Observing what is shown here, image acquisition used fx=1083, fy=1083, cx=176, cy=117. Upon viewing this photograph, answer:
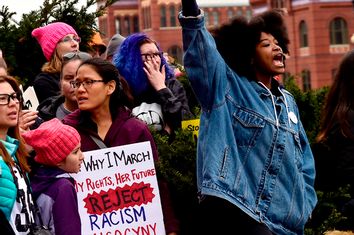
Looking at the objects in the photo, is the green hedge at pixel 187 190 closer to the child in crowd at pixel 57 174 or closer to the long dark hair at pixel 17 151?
the child in crowd at pixel 57 174

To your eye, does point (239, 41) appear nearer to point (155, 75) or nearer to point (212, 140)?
point (212, 140)

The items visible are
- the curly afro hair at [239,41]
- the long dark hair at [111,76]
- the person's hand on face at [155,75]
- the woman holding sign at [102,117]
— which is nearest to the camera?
the curly afro hair at [239,41]

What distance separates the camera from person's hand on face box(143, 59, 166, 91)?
752 centimetres

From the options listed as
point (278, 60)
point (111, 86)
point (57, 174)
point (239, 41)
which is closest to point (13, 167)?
point (57, 174)

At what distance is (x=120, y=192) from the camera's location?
6.53 m

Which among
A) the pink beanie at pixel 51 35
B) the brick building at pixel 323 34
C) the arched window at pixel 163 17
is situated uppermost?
the arched window at pixel 163 17

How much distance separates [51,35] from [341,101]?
7.20 ft

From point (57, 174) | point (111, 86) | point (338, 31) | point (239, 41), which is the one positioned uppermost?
point (239, 41)

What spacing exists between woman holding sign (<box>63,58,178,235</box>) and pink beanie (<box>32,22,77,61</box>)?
4.67 ft

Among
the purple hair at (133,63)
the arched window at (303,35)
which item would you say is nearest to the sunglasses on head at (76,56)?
the purple hair at (133,63)

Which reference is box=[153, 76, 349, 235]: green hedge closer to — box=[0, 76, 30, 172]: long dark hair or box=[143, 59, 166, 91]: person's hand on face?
box=[143, 59, 166, 91]: person's hand on face

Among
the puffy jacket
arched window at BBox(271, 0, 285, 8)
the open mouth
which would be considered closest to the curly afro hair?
the open mouth

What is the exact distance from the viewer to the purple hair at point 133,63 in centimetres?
759

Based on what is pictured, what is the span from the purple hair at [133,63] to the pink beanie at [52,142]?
1.72 m
